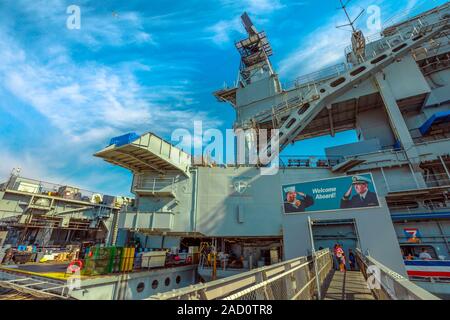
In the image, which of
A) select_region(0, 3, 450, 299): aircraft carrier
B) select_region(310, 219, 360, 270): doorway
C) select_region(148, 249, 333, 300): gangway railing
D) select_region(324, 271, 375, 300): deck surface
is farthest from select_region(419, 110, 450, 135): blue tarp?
select_region(148, 249, 333, 300): gangway railing

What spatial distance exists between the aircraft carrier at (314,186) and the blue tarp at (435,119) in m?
0.09

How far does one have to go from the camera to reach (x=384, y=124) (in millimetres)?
21391

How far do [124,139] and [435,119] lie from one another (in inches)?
1015

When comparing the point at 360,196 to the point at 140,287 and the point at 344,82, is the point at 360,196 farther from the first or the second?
the point at 140,287

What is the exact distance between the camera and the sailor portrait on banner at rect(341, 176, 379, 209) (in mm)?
11891

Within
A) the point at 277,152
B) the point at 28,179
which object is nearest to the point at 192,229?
the point at 277,152

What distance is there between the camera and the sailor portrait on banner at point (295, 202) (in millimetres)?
13367

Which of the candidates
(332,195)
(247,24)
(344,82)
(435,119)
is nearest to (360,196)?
(332,195)

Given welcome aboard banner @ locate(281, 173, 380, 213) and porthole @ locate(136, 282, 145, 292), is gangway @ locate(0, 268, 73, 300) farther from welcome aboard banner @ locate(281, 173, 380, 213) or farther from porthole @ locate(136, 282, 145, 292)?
welcome aboard banner @ locate(281, 173, 380, 213)

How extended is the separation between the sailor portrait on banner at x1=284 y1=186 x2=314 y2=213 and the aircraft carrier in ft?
0.25

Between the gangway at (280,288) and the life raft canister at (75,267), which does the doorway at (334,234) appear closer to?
the gangway at (280,288)

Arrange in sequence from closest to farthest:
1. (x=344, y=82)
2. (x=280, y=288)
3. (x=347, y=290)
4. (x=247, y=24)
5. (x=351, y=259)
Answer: (x=280, y=288) → (x=347, y=290) → (x=351, y=259) → (x=344, y=82) → (x=247, y=24)

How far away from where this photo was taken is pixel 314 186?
13555 millimetres

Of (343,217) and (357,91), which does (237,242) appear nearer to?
(343,217)
